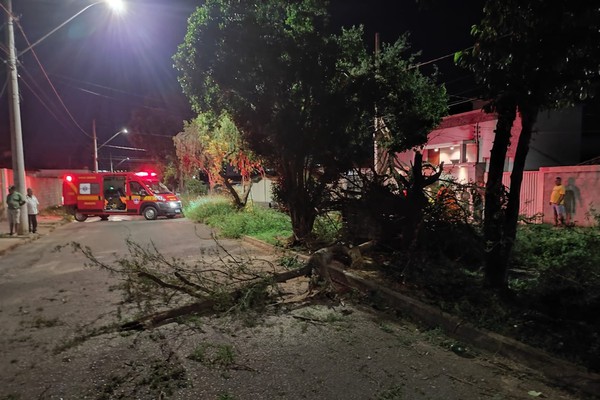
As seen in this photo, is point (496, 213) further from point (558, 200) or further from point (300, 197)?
point (558, 200)

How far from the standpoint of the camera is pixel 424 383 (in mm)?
3783

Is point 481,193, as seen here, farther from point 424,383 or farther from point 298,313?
point 424,383

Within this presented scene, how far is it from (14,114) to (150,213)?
8583 mm

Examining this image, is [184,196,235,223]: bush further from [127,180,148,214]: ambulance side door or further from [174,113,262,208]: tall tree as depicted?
[127,180,148,214]: ambulance side door

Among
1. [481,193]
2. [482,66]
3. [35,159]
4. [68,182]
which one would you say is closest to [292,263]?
[481,193]

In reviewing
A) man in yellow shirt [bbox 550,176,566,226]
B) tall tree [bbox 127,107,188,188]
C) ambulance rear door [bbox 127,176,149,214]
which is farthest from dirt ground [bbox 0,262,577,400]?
tall tree [bbox 127,107,188,188]

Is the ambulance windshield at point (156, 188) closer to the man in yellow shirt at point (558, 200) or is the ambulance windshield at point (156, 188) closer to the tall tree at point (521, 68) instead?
the man in yellow shirt at point (558, 200)

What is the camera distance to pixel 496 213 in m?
5.89

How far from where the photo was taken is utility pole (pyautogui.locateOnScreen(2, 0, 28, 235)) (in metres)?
14.0

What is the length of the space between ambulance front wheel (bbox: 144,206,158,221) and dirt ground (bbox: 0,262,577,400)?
1622cm

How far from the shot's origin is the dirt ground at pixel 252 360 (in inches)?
143

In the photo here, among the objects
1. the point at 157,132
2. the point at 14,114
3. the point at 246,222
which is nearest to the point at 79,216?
the point at 14,114

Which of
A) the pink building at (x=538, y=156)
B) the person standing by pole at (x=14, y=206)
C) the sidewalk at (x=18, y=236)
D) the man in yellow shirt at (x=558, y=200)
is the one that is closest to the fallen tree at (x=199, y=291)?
the pink building at (x=538, y=156)

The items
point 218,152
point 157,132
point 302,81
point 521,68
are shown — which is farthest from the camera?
point 157,132
